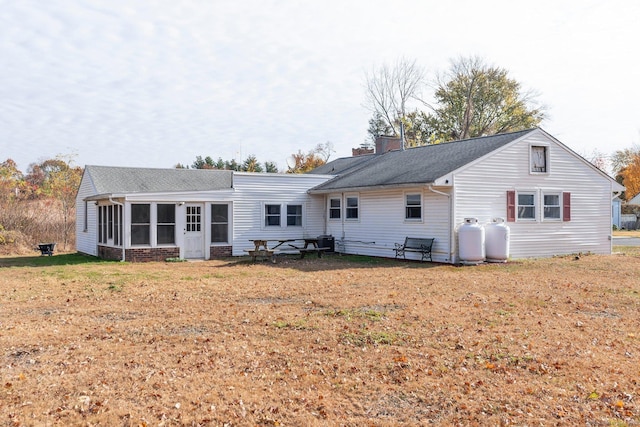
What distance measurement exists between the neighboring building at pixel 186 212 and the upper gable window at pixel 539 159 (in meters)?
8.33

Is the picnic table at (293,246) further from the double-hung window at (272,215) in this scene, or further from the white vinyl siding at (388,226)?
the white vinyl siding at (388,226)

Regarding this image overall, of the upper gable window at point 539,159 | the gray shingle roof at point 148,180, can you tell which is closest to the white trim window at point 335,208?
the gray shingle roof at point 148,180

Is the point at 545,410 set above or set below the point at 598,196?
below

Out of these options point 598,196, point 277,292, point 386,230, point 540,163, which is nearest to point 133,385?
point 277,292

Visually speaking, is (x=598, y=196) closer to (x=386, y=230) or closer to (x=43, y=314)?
(x=386, y=230)

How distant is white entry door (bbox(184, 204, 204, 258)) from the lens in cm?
2002

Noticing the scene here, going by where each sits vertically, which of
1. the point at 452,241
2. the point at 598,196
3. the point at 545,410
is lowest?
the point at 545,410

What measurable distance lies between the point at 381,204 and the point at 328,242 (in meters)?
3.15

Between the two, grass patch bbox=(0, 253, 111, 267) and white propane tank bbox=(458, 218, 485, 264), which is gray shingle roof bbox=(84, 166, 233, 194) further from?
white propane tank bbox=(458, 218, 485, 264)

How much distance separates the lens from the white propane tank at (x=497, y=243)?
58.1ft

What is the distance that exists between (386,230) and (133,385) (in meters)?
14.9

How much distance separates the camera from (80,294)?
38.2 ft

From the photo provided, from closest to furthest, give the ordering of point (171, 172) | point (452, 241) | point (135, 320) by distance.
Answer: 1. point (135, 320)
2. point (452, 241)
3. point (171, 172)

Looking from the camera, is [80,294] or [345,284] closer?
[80,294]
